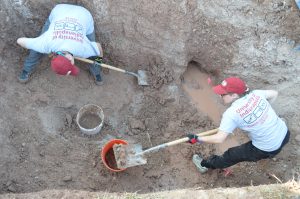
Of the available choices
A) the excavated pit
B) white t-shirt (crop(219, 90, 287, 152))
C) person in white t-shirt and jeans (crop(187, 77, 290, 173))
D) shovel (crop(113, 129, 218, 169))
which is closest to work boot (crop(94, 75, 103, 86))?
the excavated pit

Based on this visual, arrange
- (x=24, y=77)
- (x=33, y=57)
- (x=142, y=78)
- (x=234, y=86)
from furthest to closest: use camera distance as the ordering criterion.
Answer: (x=142, y=78) → (x=24, y=77) → (x=33, y=57) → (x=234, y=86)

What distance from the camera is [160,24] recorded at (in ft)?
19.6

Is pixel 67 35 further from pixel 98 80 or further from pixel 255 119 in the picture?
pixel 255 119

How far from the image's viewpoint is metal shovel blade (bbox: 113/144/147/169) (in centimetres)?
521

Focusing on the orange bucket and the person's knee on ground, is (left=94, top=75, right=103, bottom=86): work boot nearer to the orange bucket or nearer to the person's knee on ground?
the person's knee on ground

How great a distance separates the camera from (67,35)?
5.21 m

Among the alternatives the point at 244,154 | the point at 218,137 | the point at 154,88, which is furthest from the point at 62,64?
the point at 244,154

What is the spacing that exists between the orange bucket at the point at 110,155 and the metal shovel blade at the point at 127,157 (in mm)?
110

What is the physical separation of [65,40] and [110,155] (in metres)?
1.74

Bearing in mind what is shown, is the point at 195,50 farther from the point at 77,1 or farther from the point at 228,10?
the point at 77,1

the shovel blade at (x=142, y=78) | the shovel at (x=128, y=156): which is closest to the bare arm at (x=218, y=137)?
the shovel at (x=128, y=156)

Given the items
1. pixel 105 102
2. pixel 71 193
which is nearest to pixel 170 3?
pixel 105 102

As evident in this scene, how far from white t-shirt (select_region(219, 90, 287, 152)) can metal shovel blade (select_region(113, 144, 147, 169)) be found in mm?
1281

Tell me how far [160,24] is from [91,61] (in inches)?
48.1
